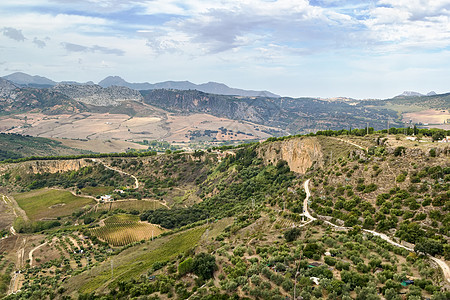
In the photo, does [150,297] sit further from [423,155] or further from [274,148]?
[274,148]

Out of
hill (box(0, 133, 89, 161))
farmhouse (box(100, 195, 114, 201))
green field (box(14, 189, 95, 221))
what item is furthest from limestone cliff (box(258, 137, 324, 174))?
hill (box(0, 133, 89, 161))

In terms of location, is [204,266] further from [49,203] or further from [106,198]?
[49,203]

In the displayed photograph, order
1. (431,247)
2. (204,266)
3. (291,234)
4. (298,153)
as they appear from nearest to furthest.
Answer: (431,247) → (204,266) → (291,234) → (298,153)

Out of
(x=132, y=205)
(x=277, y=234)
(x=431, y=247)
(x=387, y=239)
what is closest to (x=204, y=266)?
(x=277, y=234)

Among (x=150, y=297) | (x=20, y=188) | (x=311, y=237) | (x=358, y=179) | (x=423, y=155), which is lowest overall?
(x=20, y=188)

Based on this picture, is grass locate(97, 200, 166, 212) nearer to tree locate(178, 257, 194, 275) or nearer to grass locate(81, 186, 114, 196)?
grass locate(81, 186, 114, 196)

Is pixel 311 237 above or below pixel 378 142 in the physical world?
below

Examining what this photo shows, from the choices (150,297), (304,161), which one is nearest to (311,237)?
(150,297)
